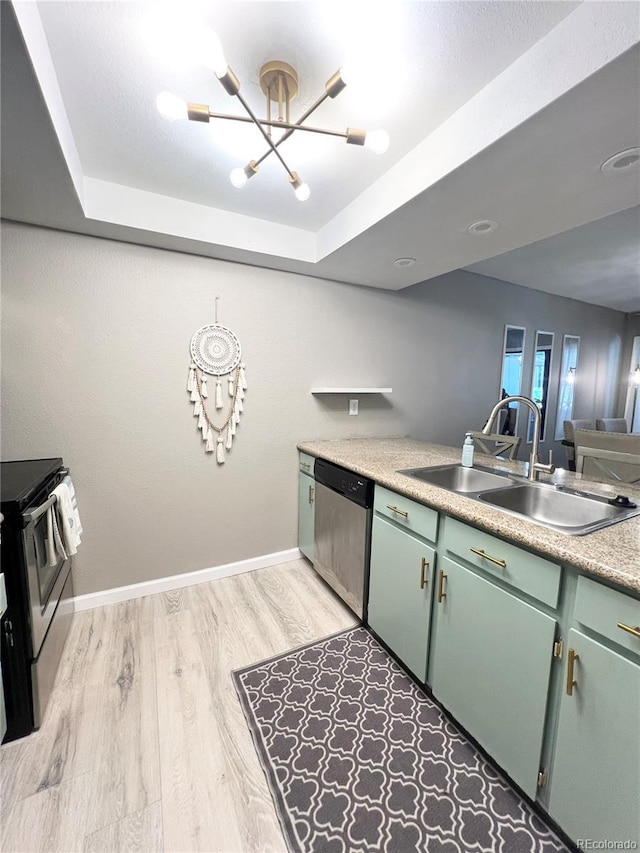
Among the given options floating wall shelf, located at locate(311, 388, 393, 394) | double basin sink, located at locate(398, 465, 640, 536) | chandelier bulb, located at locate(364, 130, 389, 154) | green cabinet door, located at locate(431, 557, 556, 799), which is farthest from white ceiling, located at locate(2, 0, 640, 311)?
green cabinet door, located at locate(431, 557, 556, 799)

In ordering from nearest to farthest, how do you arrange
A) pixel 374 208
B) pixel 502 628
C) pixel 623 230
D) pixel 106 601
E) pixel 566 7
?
pixel 566 7 < pixel 502 628 < pixel 374 208 < pixel 106 601 < pixel 623 230

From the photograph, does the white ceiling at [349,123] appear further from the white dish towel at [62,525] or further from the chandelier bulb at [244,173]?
the white dish towel at [62,525]

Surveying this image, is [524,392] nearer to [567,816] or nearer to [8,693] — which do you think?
[567,816]

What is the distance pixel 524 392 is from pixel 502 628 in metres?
3.61

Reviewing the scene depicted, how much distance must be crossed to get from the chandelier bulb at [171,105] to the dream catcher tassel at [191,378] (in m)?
1.37

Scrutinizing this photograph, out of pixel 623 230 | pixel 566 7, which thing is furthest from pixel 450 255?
pixel 623 230

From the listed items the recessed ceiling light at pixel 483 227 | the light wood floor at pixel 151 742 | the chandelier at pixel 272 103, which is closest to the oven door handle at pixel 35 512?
the light wood floor at pixel 151 742

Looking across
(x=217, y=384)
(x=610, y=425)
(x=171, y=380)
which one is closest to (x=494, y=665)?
(x=217, y=384)

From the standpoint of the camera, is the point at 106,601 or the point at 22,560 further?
the point at 106,601

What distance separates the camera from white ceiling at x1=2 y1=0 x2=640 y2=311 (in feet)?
3.23

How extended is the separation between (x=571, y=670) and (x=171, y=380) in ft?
7.50

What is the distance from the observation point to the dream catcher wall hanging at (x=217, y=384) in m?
2.24

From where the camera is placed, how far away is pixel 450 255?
7.06 feet

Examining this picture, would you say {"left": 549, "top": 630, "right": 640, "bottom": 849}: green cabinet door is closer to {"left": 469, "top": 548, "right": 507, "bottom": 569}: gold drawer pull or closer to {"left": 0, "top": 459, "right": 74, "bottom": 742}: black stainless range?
{"left": 469, "top": 548, "right": 507, "bottom": 569}: gold drawer pull
